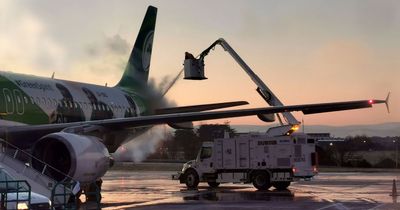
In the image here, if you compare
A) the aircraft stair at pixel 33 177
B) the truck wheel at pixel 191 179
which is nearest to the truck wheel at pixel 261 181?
the truck wheel at pixel 191 179

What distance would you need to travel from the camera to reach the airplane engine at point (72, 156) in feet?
54.0

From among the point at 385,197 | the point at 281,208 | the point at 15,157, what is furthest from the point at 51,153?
the point at 385,197

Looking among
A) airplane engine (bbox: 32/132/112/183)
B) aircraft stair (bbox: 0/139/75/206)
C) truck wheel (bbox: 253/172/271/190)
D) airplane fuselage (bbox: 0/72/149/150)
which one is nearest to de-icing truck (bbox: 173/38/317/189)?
truck wheel (bbox: 253/172/271/190)

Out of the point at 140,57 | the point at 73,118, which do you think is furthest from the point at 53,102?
the point at 140,57

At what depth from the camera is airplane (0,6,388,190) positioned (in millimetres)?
16828

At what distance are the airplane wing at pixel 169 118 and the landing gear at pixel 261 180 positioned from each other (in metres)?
5.70

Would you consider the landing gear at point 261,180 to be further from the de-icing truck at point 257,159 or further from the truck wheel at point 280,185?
the truck wheel at point 280,185

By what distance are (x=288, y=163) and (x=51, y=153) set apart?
11.3 metres

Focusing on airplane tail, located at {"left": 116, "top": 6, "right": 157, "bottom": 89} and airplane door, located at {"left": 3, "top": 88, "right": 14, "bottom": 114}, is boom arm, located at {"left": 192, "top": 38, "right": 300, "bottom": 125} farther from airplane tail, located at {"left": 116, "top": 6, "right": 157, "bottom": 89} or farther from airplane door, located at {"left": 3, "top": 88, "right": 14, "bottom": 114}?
airplane door, located at {"left": 3, "top": 88, "right": 14, "bottom": 114}

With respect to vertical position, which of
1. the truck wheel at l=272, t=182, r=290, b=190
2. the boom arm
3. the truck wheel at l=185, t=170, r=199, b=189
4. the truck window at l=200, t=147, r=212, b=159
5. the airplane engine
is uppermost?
the boom arm

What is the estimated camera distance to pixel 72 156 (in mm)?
→ 16391

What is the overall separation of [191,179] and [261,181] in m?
3.52

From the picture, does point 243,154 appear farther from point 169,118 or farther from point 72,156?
point 72,156

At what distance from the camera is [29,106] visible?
19.4 meters
